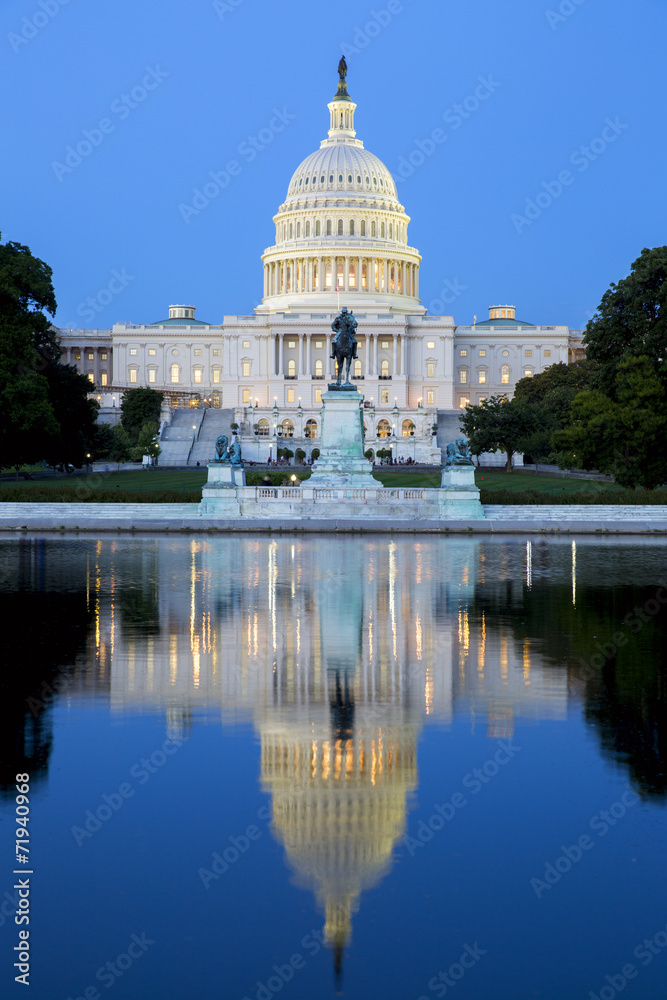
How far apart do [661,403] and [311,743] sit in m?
43.9

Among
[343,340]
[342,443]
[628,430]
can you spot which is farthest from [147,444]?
[628,430]

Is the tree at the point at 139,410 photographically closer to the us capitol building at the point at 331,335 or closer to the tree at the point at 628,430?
the us capitol building at the point at 331,335

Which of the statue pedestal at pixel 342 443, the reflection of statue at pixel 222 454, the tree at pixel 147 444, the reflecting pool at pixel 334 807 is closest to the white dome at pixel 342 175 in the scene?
the tree at pixel 147 444

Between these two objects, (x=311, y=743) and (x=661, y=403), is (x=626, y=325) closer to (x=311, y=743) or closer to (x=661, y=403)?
(x=661, y=403)

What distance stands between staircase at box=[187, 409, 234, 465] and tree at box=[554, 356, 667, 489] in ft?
172

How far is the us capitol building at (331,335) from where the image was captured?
151m

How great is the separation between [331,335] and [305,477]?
7939cm

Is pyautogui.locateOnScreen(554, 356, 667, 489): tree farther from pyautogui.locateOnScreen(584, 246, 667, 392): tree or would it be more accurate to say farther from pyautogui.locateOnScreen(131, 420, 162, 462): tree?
pyautogui.locateOnScreen(131, 420, 162, 462): tree

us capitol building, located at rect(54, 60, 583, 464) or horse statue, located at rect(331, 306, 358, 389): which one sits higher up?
us capitol building, located at rect(54, 60, 583, 464)

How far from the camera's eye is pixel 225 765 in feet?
34.3

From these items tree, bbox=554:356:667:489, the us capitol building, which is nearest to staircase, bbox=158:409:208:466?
the us capitol building

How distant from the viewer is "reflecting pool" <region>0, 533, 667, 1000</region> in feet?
22.8

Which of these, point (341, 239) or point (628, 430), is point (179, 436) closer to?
point (341, 239)

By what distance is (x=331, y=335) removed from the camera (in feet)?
478
